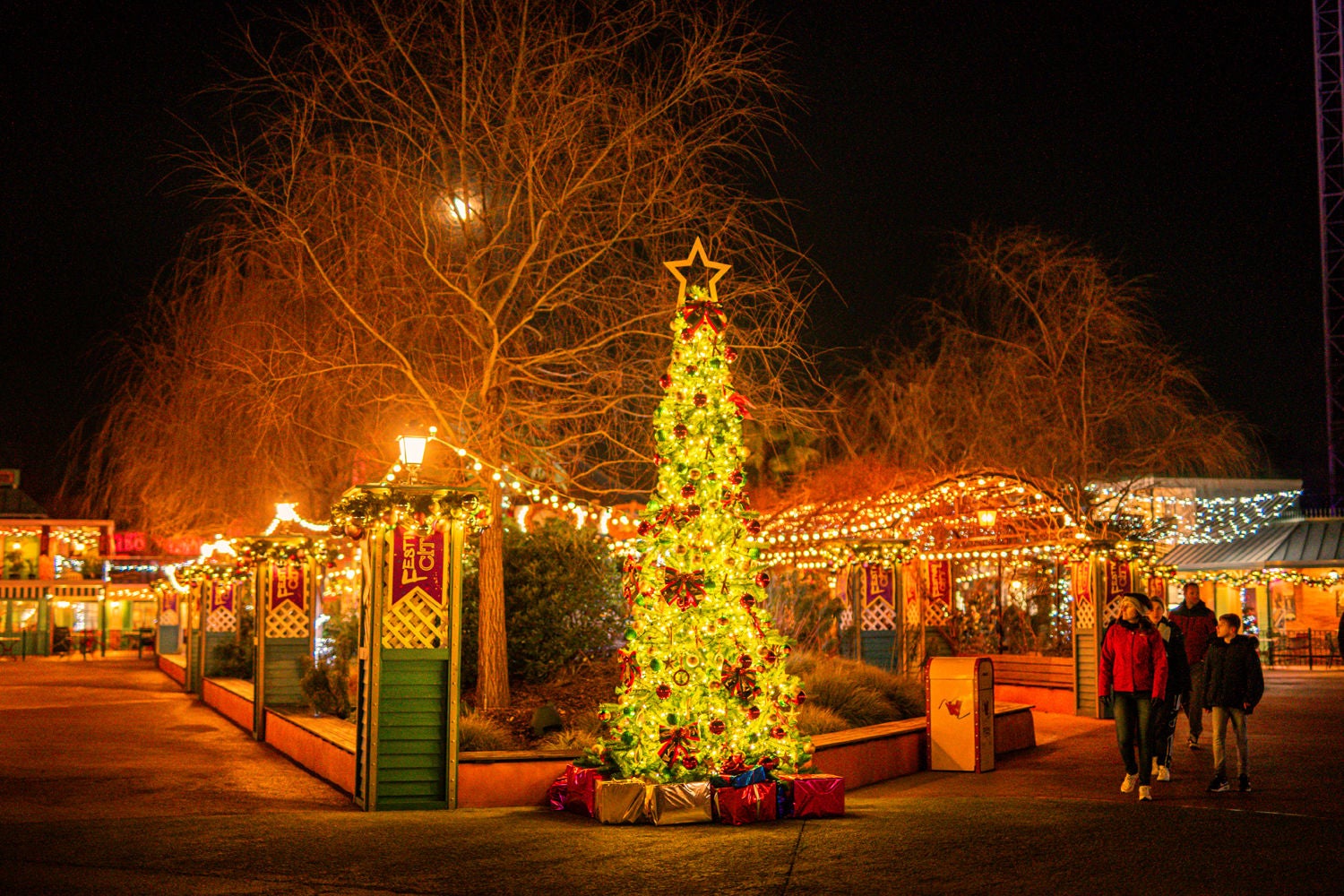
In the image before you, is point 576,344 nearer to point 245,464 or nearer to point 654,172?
point 654,172

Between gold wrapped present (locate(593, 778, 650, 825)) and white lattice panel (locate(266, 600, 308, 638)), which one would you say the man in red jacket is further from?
white lattice panel (locate(266, 600, 308, 638))

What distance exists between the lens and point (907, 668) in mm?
20047

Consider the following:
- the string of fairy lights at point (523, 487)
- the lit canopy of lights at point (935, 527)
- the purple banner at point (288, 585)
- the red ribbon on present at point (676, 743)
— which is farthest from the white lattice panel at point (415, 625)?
the lit canopy of lights at point (935, 527)

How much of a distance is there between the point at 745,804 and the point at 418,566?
3173 millimetres

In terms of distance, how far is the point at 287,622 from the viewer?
1708 cm

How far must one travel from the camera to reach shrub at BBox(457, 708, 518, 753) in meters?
11.2

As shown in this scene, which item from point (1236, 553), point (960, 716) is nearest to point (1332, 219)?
point (1236, 553)

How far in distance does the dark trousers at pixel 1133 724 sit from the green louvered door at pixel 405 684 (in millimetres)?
5178

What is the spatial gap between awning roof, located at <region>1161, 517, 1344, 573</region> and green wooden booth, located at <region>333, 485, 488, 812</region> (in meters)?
27.1

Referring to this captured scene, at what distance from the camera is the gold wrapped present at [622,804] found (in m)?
9.12

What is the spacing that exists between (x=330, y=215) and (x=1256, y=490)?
37.4m

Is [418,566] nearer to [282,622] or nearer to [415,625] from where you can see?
[415,625]

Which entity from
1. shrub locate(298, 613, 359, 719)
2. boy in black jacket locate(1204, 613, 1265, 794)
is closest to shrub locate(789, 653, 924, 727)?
boy in black jacket locate(1204, 613, 1265, 794)

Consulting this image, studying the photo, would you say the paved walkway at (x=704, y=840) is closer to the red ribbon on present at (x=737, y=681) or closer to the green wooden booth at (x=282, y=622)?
the red ribbon on present at (x=737, y=681)
